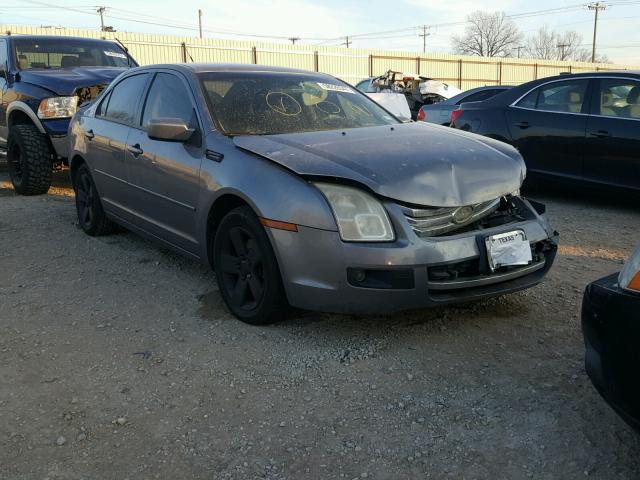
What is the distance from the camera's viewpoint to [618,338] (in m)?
2.03

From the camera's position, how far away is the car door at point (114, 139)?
482 cm

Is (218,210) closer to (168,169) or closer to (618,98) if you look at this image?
(168,169)

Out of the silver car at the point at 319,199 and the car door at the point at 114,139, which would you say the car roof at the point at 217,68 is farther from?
the car door at the point at 114,139

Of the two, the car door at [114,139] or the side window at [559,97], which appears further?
the side window at [559,97]

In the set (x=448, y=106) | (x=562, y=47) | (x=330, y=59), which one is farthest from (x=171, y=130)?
(x=562, y=47)

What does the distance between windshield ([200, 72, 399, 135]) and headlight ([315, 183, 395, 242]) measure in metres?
0.99

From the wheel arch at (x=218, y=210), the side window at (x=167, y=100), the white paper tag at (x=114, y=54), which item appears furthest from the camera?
the white paper tag at (x=114, y=54)

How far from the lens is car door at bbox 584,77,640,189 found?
20.1 ft

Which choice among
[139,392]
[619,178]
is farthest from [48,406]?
[619,178]

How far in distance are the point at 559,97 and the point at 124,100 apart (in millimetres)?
4658

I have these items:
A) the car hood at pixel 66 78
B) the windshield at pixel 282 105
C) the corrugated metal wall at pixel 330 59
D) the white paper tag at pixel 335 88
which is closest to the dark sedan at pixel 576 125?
the windshield at pixel 282 105

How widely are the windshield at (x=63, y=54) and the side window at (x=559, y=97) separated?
17.5 ft

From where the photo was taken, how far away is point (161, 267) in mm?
4859

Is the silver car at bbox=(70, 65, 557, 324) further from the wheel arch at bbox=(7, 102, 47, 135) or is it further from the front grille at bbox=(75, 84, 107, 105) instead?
the wheel arch at bbox=(7, 102, 47, 135)
